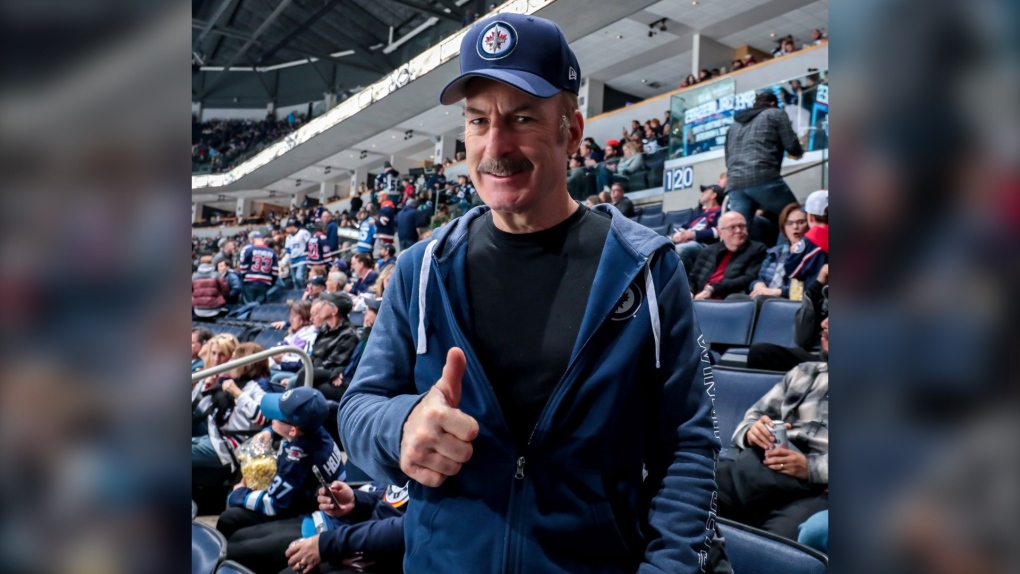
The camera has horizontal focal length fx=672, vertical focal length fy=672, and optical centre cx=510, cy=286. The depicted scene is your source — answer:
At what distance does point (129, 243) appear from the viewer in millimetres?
190

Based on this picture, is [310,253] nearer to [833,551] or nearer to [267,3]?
[833,551]

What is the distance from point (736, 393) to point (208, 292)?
862 cm

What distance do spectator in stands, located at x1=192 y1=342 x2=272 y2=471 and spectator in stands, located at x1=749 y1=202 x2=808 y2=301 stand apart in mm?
2931

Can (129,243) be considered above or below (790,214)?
below

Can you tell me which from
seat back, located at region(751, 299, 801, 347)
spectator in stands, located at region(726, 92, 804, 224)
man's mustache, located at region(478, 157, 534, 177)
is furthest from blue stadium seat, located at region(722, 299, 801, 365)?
man's mustache, located at region(478, 157, 534, 177)

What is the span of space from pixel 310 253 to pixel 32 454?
1183 cm

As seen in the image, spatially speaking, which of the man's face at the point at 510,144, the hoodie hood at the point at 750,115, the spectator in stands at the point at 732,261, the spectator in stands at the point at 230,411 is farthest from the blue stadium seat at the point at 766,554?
the hoodie hood at the point at 750,115

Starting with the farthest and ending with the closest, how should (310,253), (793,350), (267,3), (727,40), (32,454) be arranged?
1. (267,3)
2. (727,40)
3. (310,253)
4. (793,350)
5. (32,454)

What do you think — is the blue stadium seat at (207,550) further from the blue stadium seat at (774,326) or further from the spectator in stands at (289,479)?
the blue stadium seat at (774,326)

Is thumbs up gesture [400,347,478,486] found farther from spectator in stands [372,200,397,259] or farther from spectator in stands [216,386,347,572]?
spectator in stands [372,200,397,259]

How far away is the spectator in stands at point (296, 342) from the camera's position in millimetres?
5254

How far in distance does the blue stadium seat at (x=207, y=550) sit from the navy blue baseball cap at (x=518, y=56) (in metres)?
1.29

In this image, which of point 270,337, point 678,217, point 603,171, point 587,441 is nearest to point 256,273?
point 270,337

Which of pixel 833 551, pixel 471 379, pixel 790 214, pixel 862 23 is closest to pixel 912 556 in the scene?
pixel 833 551
